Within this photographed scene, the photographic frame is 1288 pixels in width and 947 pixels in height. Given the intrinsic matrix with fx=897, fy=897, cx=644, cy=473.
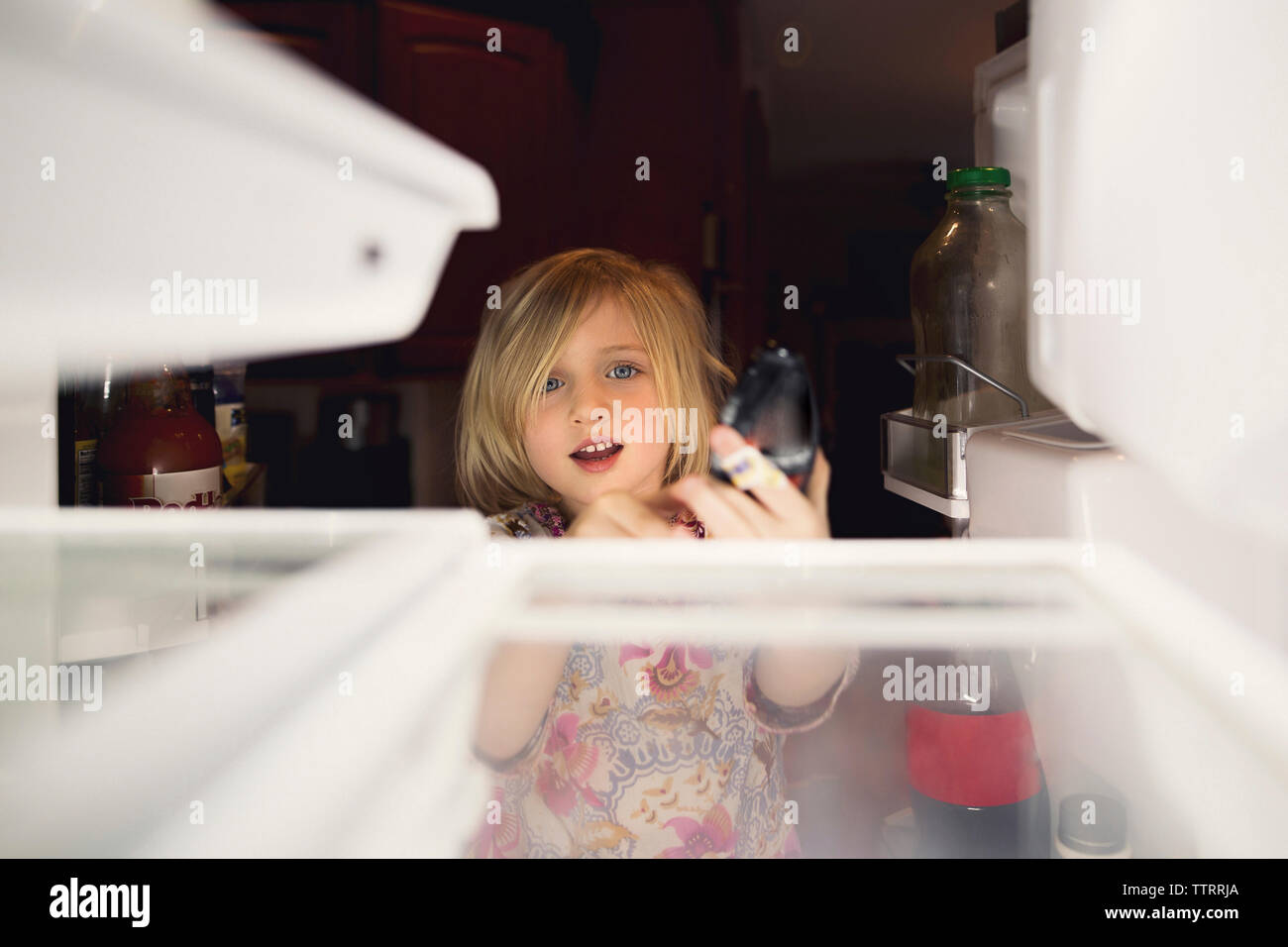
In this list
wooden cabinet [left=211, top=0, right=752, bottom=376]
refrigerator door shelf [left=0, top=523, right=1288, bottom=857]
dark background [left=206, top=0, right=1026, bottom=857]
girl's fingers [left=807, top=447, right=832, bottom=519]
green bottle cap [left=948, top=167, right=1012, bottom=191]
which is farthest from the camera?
wooden cabinet [left=211, top=0, right=752, bottom=376]

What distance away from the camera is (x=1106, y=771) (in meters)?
0.30

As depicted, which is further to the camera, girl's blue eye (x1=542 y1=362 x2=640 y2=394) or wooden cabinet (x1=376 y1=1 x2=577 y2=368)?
wooden cabinet (x1=376 y1=1 x2=577 y2=368)

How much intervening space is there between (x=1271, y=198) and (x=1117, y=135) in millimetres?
46

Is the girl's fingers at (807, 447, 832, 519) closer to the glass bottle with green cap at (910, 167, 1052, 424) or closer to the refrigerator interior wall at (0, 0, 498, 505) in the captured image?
the glass bottle with green cap at (910, 167, 1052, 424)

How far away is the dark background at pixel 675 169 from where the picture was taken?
1040 millimetres

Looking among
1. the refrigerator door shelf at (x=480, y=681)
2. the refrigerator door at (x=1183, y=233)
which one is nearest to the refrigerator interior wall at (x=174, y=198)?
the refrigerator door shelf at (x=480, y=681)

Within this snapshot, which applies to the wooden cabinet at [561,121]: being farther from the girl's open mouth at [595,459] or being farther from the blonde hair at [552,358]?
the girl's open mouth at [595,459]

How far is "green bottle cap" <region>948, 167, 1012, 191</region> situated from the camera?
0.47 metres

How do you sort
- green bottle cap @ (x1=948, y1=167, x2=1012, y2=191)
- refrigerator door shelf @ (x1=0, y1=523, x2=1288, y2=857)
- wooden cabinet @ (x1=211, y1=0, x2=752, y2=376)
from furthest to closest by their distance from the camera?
1. wooden cabinet @ (x1=211, y1=0, x2=752, y2=376)
2. green bottle cap @ (x1=948, y1=167, x2=1012, y2=191)
3. refrigerator door shelf @ (x1=0, y1=523, x2=1288, y2=857)

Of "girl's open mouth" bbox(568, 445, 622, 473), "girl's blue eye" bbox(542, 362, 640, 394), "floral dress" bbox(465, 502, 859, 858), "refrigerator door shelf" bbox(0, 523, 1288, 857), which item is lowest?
"floral dress" bbox(465, 502, 859, 858)

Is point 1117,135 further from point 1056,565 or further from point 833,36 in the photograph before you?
point 833,36

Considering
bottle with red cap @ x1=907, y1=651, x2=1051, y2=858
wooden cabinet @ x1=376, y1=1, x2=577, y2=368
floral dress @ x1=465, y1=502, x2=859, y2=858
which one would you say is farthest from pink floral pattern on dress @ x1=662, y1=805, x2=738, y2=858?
wooden cabinet @ x1=376, y1=1, x2=577, y2=368

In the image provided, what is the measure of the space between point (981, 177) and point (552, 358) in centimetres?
32
